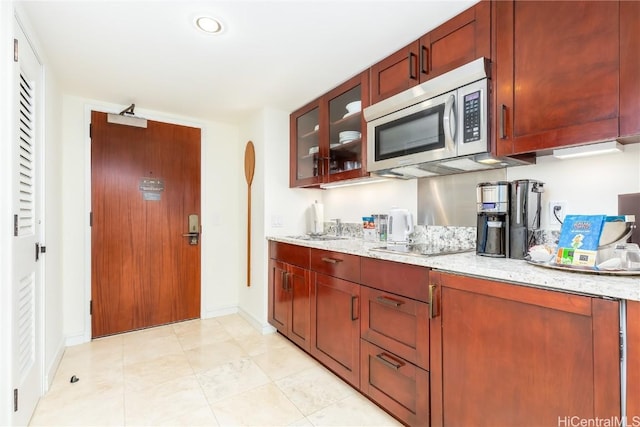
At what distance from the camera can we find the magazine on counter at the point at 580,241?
1154 mm

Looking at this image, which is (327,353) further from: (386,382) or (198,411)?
(198,411)

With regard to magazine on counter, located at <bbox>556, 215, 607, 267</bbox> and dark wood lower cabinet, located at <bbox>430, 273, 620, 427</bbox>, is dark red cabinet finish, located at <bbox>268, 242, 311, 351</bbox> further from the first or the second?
magazine on counter, located at <bbox>556, 215, 607, 267</bbox>

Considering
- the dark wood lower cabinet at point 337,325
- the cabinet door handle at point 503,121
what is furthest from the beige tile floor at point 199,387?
the cabinet door handle at point 503,121

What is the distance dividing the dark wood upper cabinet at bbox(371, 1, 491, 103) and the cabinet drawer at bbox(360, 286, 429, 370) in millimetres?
1254

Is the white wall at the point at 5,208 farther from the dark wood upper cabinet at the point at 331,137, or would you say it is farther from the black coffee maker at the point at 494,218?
the black coffee maker at the point at 494,218

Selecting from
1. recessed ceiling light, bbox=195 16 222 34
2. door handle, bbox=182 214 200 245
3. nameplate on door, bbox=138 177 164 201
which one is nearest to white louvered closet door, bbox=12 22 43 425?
recessed ceiling light, bbox=195 16 222 34

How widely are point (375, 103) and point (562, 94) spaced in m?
1.07

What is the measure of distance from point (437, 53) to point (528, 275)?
49.7 inches

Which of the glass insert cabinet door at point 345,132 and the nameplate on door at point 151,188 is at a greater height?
the glass insert cabinet door at point 345,132

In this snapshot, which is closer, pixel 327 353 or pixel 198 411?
pixel 198 411

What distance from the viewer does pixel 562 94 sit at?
4.09 ft

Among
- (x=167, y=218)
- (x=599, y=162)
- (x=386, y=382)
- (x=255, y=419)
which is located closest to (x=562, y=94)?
(x=599, y=162)

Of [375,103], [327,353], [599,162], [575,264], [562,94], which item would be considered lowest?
[327,353]

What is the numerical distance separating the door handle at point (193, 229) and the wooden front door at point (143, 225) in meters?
0.01
